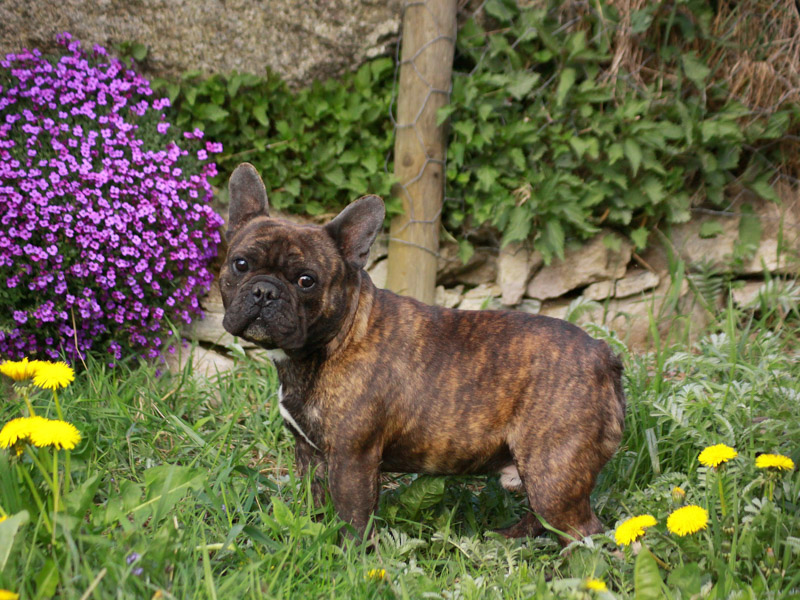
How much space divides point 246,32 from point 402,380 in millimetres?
2973

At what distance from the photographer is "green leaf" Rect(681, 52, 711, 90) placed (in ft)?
16.0

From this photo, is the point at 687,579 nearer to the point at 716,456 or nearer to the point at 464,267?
the point at 716,456

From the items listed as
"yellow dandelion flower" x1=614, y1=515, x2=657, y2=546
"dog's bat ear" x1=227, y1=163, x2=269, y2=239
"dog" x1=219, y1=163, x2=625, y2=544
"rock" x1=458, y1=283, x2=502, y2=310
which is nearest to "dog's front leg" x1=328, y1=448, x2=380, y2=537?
"dog" x1=219, y1=163, x2=625, y2=544

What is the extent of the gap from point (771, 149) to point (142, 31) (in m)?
4.36

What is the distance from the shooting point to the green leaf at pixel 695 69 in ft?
16.0

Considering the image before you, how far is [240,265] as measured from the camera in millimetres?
2965

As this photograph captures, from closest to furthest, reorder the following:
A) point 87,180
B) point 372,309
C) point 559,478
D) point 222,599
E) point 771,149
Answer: point 222,599, point 559,478, point 372,309, point 87,180, point 771,149

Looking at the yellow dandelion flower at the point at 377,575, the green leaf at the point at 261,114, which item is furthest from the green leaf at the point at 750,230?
the yellow dandelion flower at the point at 377,575

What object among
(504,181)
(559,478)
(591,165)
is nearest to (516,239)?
(504,181)

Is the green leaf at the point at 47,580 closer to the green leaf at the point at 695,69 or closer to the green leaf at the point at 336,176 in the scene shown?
the green leaf at the point at 336,176

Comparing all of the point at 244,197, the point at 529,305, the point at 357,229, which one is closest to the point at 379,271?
the point at 529,305

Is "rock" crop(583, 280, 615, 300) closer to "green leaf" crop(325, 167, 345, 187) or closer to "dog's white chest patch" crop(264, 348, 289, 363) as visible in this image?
"green leaf" crop(325, 167, 345, 187)

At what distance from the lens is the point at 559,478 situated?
9.23 feet

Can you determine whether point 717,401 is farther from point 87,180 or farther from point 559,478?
point 87,180
